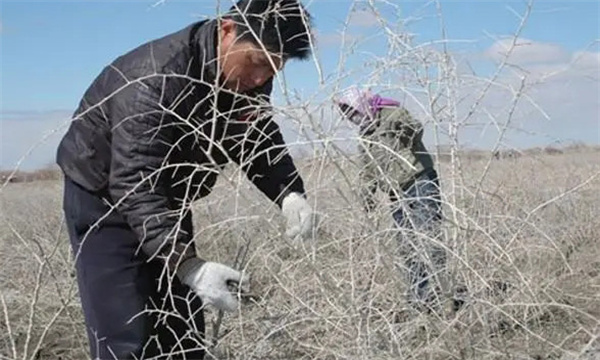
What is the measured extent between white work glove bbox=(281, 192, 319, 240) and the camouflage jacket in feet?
0.66

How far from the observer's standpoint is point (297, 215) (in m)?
3.24

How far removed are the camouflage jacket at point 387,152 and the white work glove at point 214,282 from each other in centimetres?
51

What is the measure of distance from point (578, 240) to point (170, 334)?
14.3 ft

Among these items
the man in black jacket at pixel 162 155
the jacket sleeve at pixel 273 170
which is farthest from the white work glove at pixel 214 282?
the jacket sleeve at pixel 273 170

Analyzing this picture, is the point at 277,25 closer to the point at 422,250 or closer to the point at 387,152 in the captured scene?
the point at 387,152

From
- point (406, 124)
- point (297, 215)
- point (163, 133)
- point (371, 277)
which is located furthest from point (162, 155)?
point (406, 124)

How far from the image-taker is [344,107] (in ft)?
9.33

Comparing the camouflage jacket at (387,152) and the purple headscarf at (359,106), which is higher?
the purple headscarf at (359,106)

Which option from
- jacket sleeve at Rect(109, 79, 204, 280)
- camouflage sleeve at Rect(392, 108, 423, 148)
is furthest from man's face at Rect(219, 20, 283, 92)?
camouflage sleeve at Rect(392, 108, 423, 148)

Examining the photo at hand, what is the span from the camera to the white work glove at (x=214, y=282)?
2.85 meters

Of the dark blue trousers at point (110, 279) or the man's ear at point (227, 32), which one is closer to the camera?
the man's ear at point (227, 32)

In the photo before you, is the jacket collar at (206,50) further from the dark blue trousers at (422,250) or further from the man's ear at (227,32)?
the dark blue trousers at (422,250)

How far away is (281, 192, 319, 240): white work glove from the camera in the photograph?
313 centimetres

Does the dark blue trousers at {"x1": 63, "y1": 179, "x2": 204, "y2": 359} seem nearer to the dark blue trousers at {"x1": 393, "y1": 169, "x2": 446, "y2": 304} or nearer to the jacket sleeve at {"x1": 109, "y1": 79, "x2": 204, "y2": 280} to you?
the jacket sleeve at {"x1": 109, "y1": 79, "x2": 204, "y2": 280}
